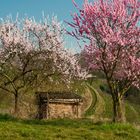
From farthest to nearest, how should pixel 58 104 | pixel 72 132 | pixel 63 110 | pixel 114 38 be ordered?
1. pixel 63 110
2. pixel 58 104
3. pixel 114 38
4. pixel 72 132

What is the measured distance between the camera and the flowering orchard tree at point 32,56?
2966 cm

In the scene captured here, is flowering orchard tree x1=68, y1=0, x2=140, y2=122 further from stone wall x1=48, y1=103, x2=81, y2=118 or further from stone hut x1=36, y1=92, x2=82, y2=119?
stone wall x1=48, y1=103, x2=81, y2=118

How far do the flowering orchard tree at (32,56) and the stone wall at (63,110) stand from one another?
1322 cm

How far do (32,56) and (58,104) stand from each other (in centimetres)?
1733

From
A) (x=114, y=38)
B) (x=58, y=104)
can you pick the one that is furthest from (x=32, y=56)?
(x=58, y=104)

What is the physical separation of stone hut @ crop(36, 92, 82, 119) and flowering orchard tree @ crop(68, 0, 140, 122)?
17093mm

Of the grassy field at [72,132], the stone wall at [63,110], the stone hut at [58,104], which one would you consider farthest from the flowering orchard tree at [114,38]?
the stone wall at [63,110]

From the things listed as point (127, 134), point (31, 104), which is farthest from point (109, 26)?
point (31, 104)

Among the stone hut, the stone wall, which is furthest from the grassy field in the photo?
the stone wall

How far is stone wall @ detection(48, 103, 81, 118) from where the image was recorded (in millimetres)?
45094

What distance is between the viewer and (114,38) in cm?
2194

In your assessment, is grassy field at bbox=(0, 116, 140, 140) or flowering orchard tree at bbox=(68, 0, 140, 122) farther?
flowering orchard tree at bbox=(68, 0, 140, 122)

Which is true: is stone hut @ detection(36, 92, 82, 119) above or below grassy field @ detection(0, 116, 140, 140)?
above

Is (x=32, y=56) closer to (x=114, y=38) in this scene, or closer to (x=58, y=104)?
(x=114, y=38)
